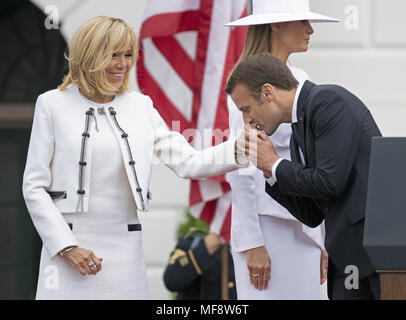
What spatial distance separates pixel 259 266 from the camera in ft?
13.5

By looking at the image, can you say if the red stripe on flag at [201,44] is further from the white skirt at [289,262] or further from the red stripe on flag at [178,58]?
the white skirt at [289,262]

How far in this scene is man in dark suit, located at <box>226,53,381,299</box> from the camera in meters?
3.36

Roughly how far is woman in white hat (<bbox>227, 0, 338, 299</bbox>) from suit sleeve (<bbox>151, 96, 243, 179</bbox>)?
0.84ft

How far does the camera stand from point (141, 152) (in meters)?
3.74

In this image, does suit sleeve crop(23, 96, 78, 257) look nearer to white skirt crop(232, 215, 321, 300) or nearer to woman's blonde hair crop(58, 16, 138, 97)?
woman's blonde hair crop(58, 16, 138, 97)

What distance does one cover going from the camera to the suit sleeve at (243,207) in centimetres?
410

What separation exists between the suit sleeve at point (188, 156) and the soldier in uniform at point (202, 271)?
1797 millimetres

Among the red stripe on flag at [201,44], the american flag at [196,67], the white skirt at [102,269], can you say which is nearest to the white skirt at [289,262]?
the white skirt at [102,269]

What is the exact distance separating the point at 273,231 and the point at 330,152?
2.84 ft

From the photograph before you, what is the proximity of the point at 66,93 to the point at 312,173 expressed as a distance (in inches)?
41.0

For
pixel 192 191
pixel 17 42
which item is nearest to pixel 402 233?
pixel 192 191

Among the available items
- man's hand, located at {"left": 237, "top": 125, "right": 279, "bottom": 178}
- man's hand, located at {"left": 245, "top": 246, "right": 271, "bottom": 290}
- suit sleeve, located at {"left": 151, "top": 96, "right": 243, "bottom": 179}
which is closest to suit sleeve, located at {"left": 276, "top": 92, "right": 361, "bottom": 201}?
man's hand, located at {"left": 237, "top": 125, "right": 279, "bottom": 178}

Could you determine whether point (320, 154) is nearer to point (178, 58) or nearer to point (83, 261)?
point (83, 261)

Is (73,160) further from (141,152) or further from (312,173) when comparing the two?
(312,173)
